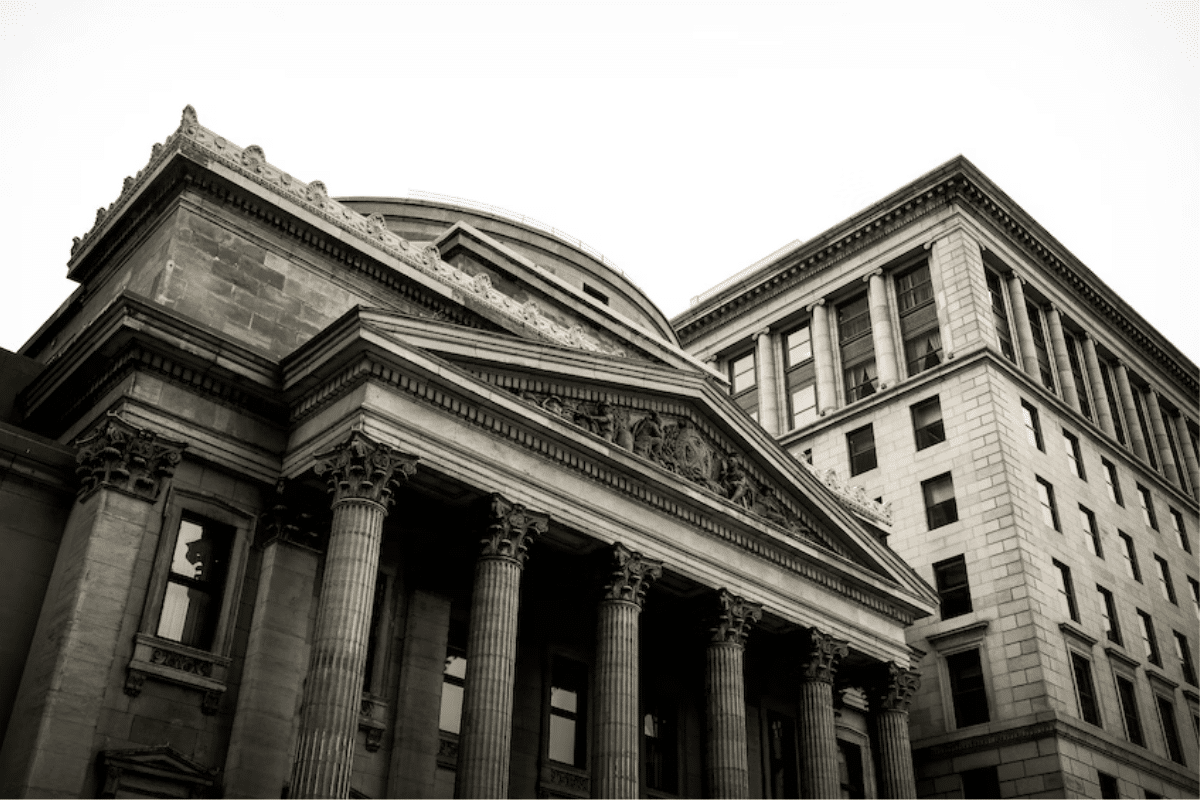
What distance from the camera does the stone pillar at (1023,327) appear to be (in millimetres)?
49666

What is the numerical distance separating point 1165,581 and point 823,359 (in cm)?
1810

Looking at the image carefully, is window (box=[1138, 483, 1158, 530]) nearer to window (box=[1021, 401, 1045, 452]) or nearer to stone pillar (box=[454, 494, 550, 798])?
window (box=[1021, 401, 1045, 452])

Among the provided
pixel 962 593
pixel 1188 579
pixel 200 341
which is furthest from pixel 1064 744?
pixel 200 341

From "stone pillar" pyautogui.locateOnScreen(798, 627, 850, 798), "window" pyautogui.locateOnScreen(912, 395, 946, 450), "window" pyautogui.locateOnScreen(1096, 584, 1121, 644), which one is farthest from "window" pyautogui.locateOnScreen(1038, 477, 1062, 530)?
"stone pillar" pyautogui.locateOnScreen(798, 627, 850, 798)

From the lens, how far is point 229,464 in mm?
23984

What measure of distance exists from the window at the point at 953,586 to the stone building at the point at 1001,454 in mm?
75

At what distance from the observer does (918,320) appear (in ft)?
168

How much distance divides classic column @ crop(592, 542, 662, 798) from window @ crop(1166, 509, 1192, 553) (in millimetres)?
37806

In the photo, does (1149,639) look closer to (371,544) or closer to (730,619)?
(730,619)

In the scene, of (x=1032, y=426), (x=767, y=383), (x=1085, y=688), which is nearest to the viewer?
(x=1085, y=688)

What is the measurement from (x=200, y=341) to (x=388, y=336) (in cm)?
424

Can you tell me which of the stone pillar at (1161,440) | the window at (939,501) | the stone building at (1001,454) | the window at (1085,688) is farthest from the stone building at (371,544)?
the stone pillar at (1161,440)

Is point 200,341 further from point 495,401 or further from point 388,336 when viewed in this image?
point 495,401

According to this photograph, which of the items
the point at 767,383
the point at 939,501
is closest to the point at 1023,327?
the point at 939,501
